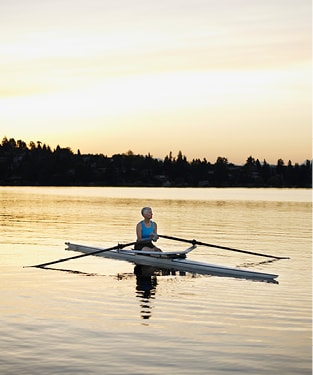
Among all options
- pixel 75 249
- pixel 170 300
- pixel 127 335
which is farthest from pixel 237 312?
pixel 75 249

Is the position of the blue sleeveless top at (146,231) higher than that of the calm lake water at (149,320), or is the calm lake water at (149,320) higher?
the blue sleeveless top at (146,231)

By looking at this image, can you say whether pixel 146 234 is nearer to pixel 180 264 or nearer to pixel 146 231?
pixel 146 231

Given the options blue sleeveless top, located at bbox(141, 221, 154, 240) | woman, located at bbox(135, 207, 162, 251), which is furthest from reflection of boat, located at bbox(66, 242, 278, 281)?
blue sleeveless top, located at bbox(141, 221, 154, 240)

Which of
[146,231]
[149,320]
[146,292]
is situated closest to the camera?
[149,320]

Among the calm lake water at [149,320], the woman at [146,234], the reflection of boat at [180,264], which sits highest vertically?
the woman at [146,234]

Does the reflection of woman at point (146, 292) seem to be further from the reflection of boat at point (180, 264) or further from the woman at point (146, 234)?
the woman at point (146, 234)

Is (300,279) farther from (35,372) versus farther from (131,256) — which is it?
(35,372)

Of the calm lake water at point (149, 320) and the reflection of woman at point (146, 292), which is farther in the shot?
the reflection of woman at point (146, 292)

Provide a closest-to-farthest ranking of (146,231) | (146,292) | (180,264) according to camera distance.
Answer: (146,292)
(180,264)
(146,231)

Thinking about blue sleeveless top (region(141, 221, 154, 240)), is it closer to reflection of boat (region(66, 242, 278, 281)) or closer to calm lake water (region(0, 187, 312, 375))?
reflection of boat (region(66, 242, 278, 281))

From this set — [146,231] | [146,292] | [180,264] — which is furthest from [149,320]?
[146,231]

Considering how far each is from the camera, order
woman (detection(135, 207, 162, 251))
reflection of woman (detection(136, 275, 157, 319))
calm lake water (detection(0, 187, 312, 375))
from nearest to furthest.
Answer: calm lake water (detection(0, 187, 312, 375)), reflection of woman (detection(136, 275, 157, 319)), woman (detection(135, 207, 162, 251))

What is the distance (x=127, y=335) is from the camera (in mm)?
15445

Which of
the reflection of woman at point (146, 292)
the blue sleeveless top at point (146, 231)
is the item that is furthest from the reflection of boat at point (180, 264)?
the reflection of woman at point (146, 292)
